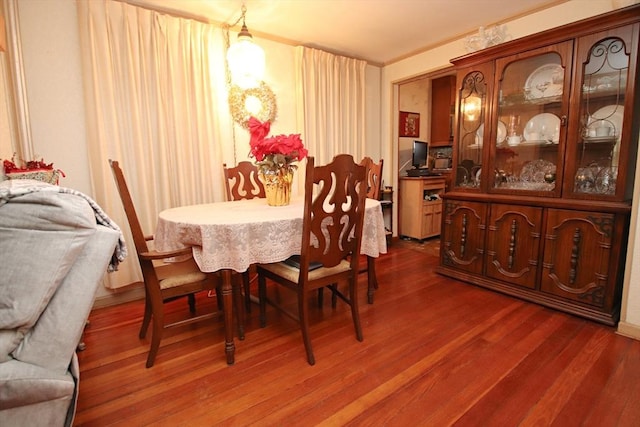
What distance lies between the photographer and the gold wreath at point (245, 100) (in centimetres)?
299

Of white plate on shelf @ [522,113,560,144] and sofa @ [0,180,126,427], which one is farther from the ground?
white plate on shelf @ [522,113,560,144]

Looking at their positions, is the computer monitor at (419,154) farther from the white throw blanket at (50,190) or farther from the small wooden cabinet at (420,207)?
the white throw blanket at (50,190)

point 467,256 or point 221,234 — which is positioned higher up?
point 221,234

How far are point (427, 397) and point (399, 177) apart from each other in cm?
331

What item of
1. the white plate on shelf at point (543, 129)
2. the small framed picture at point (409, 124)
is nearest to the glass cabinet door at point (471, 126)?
the white plate on shelf at point (543, 129)

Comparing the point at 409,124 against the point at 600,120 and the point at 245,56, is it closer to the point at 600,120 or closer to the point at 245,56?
the point at 600,120

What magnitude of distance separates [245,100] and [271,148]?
1.35 metres

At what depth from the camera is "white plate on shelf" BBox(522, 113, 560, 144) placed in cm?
243

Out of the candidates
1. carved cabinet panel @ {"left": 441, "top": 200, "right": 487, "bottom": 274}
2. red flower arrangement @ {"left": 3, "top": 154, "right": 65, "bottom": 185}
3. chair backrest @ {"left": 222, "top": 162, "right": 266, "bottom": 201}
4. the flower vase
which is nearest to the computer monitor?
carved cabinet panel @ {"left": 441, "top": 200, "right": 487, "bottom": 274}

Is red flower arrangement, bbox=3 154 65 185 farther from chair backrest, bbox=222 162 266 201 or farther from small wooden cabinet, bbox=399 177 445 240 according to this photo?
small wooden cabinet, bbox=399 177 445 240

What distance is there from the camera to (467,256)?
2893mm

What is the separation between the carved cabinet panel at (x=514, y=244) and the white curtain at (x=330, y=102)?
1878 millimetres

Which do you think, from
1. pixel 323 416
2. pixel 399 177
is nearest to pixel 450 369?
pixel 323 416

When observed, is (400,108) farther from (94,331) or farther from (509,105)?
(94,331)
